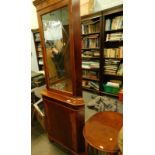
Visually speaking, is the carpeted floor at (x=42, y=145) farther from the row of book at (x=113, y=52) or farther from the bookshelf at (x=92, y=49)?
the row of book at (x=113, y=52)

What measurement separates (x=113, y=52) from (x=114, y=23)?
1.96ft

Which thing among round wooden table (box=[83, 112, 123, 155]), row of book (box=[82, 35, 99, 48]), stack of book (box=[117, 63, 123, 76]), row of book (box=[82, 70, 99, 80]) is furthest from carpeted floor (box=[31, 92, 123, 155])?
row of book (box=[82, 35, 99, 48])

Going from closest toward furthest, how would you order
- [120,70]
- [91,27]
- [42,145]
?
[42,145]
[120,70]
[91,27]

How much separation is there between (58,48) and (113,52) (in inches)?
70.6

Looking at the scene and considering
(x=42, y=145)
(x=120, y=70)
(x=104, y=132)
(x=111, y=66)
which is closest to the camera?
(x=104, y=132)

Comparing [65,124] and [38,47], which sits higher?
[38,47]

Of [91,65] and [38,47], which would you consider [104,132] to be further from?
[38,47]

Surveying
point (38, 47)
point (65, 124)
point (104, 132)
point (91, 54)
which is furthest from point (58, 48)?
point (38, 47)

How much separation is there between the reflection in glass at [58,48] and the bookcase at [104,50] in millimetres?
1726

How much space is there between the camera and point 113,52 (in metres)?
3.08

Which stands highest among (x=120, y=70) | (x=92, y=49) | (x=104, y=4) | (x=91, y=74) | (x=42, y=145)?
(x=104, y=4)

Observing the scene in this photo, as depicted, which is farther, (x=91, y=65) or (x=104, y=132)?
(x=91, y=65)
